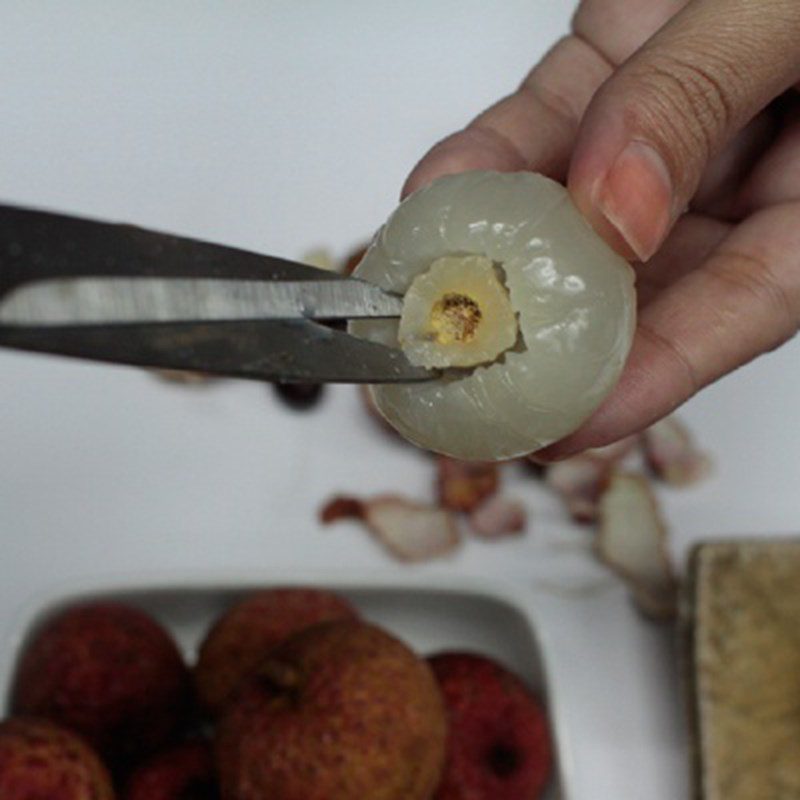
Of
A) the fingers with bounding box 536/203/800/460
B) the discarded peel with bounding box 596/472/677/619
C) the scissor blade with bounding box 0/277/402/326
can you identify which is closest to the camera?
the scissor blade with bounding box 0/277/402/326

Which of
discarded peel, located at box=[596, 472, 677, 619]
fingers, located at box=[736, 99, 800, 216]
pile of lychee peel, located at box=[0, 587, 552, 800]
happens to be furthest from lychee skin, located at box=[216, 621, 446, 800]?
fingers, located at box=[736, 99, 800, 216]

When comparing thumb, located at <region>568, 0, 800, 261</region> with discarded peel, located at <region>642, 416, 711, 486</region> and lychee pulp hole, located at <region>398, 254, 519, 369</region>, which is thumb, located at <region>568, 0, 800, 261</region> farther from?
discarded peel, located at <region>642, 416, 711, 486</region>

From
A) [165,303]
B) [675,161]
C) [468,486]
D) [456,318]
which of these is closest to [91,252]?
[165,303]

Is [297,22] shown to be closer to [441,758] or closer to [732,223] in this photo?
[732,223]

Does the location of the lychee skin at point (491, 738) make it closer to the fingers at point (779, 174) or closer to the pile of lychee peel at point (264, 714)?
the pile of lychee peel at point (264, 714)

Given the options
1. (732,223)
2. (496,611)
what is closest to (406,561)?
(496,611)

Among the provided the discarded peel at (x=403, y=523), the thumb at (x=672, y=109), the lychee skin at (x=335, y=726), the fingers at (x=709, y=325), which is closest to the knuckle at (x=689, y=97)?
the thumb at (x=672, y=109)
